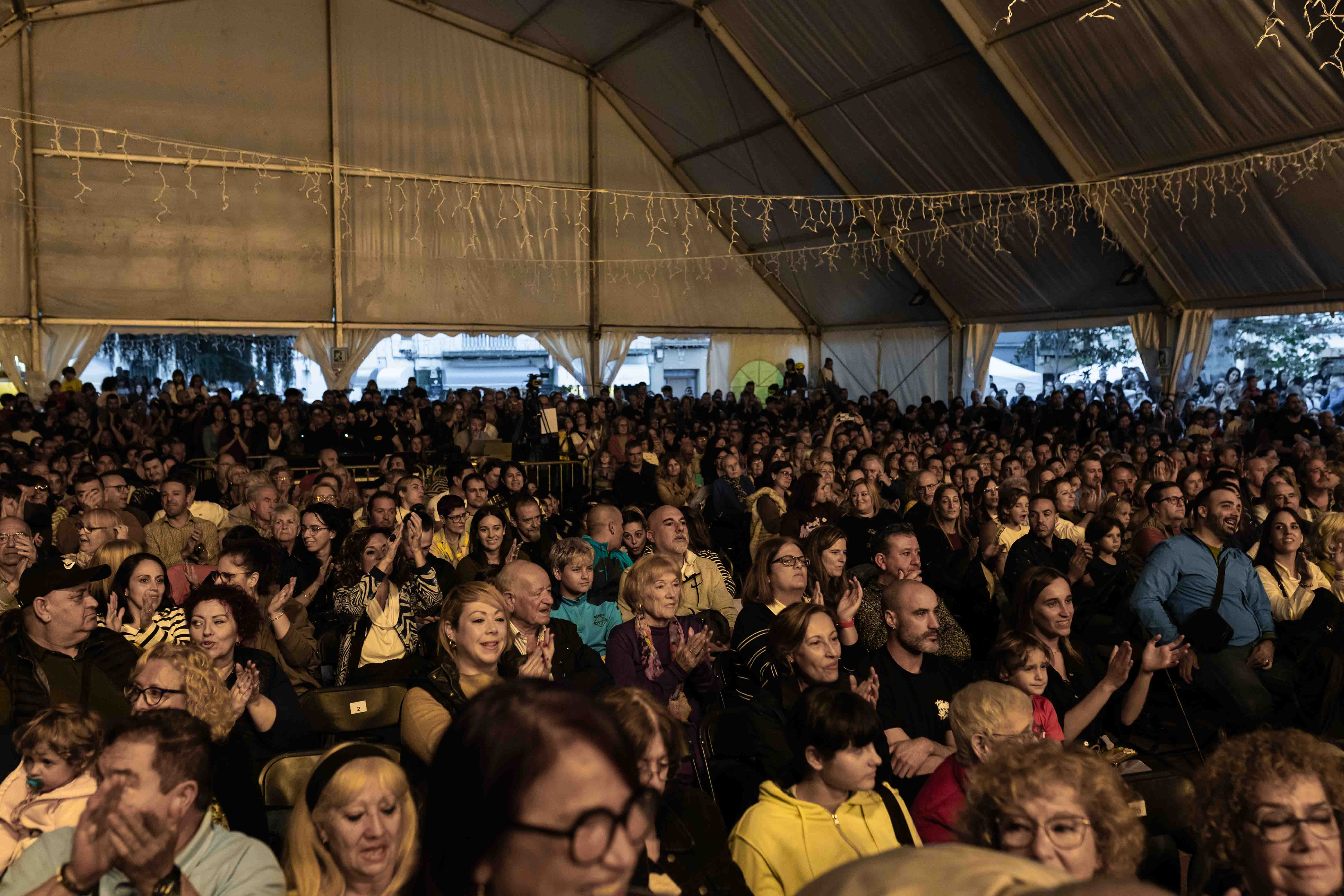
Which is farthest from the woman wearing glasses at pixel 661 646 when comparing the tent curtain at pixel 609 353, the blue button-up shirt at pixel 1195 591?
the tent curtain at pixel 609 353

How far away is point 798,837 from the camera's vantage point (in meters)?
2.42

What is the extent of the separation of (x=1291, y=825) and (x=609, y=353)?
1857cm

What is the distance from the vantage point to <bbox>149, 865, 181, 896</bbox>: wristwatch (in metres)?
1.81

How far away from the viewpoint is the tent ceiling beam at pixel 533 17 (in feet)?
55.7

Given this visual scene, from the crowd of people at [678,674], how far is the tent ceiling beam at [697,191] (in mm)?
12786

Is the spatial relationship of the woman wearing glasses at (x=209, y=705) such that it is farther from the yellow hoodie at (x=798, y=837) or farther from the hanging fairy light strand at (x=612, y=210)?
the hanging fairy light strand at (x=612, y=210)

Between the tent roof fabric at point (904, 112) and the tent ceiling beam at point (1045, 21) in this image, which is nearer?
the tent ceiling beam at point (1045, 21)

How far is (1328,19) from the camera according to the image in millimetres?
9383

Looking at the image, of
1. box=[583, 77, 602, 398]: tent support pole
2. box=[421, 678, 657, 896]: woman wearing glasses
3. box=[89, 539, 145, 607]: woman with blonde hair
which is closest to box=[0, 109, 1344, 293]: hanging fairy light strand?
box=[583, 77, 602, 398]: tent support pole

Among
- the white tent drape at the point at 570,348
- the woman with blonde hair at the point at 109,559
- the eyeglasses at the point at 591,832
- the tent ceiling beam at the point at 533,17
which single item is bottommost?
the woman with blonde hair at the point at 109,559

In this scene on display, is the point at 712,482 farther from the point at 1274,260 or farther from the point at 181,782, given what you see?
the point at 1274,260

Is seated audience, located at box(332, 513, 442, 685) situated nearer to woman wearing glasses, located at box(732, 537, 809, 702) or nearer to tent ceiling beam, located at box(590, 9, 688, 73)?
woman wearing glasses, located at box(732, 537, 809, 702)

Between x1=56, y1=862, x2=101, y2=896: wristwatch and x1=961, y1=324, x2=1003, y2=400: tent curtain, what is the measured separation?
17.5 metres

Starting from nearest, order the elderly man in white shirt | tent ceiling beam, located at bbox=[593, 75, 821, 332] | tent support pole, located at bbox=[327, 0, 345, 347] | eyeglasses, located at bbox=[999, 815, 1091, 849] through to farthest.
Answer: eyeglasses, located at bbox=[999, 815, 1091, 849], the elderly man in white shirt, tent support pole, located at bbox=[327, 0, 345, 347], tent ceiling beam, located at bbox=[593, 75, 821, 332]
